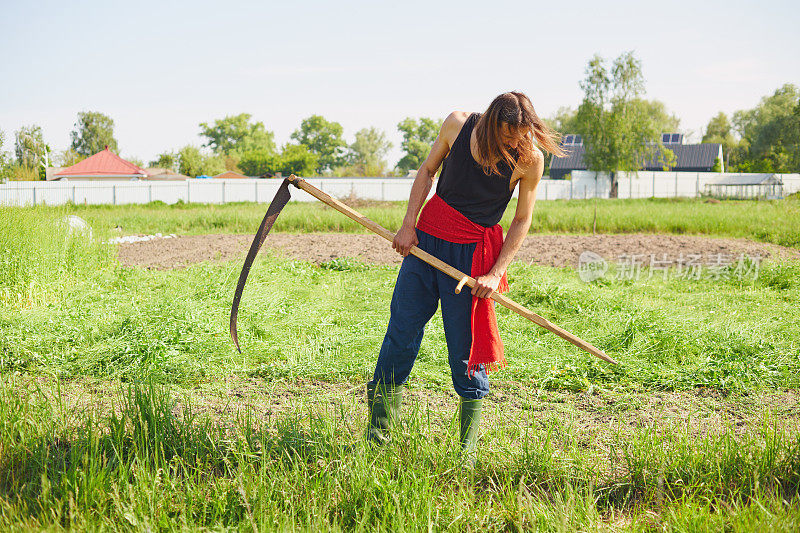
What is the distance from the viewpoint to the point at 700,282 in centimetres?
708

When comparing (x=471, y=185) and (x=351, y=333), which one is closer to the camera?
(x=471, y=185)

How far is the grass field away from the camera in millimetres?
2049

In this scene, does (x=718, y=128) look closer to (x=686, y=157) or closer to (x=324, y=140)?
(x=686, y=157)

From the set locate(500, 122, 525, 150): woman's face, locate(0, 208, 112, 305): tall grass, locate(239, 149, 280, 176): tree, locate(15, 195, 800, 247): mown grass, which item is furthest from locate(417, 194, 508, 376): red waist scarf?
locate(239, 149, 280, 176): tree

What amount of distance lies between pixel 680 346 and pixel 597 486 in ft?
7.32

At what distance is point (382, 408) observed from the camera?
2.60 meters

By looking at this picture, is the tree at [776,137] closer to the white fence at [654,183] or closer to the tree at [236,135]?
the white fence at [654,183]

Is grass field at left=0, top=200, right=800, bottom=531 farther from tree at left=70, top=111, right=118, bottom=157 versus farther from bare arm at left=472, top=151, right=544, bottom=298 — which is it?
tree at left=70, top=111, right=118, bottom=157

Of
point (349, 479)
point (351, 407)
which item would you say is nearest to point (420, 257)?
point (349, 479)

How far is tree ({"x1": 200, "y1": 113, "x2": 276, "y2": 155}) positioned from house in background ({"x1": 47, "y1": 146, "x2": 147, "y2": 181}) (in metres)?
32.5

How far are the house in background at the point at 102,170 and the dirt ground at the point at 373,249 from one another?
34.6 m

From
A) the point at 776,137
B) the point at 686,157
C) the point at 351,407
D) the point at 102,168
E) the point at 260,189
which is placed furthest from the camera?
the point at 686,157

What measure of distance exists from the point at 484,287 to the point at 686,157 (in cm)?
5837

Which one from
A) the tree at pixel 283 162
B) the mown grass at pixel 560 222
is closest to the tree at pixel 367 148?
the tree at pixel 283 162
